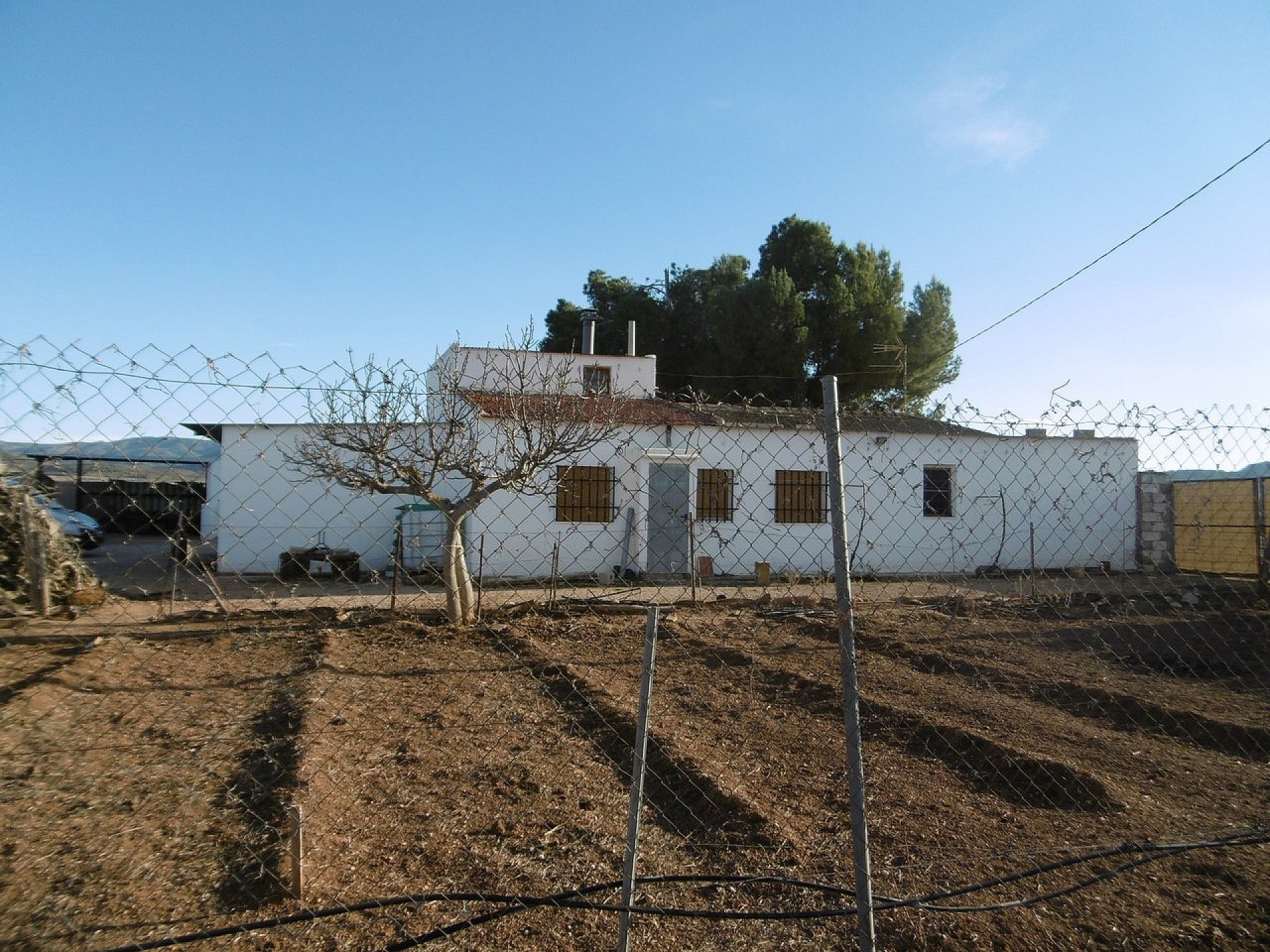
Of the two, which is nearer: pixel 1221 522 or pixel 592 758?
pixel 592 758

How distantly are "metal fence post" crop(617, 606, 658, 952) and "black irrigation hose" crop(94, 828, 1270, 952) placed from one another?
0.05 meters

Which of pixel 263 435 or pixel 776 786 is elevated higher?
pixel 263 435

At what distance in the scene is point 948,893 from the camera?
2.29 m

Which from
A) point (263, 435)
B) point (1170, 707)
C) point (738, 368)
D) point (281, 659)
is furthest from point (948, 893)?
point (738, 368)

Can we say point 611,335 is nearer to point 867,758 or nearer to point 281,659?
point 281,659

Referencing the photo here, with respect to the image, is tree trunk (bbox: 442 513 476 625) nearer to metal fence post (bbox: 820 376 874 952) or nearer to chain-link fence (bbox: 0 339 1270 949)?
chain-link fence (bbox: 0 339 1270 949)

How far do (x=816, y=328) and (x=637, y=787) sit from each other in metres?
25.7

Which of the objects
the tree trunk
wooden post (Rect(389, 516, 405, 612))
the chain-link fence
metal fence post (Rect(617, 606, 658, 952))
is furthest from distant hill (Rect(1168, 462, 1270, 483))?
the tree trunk

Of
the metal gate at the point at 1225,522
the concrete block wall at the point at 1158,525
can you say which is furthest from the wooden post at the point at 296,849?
the metal gate at the point at 1225,522

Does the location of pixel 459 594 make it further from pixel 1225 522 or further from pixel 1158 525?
pixel 1225 522

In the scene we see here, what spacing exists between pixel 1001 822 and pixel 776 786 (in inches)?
39.9

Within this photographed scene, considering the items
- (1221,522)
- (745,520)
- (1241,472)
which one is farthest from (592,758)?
(1221,522)

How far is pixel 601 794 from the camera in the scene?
3738mm

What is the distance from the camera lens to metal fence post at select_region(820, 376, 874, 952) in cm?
199
